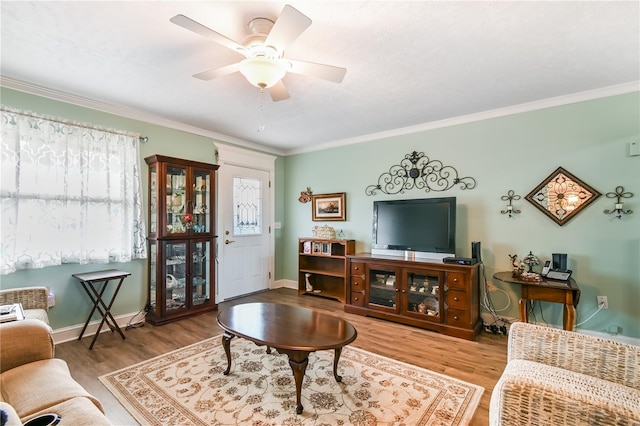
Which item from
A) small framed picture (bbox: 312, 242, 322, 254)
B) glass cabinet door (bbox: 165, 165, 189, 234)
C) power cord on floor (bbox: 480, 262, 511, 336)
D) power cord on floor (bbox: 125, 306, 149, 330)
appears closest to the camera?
power cord on floor (bbox: 480, 262, 511, 336)

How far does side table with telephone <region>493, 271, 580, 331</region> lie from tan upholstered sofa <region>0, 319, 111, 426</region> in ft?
10.3

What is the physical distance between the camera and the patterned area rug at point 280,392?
183 cm

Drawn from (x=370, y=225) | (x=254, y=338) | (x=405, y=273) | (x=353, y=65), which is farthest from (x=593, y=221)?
(x=254, y=338)

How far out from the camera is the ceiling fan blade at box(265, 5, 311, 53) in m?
1.44

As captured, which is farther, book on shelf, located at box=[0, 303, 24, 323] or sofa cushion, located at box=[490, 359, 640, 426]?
book on shelf, located at box=[0, 303, 24, 323]

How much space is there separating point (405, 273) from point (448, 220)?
2.64 feet

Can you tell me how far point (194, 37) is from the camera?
6.73ft

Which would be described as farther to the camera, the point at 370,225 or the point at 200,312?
the point at 370,225

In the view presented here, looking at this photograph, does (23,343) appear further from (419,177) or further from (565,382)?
(419,177)

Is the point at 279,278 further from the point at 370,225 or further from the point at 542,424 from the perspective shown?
the point at 542,424

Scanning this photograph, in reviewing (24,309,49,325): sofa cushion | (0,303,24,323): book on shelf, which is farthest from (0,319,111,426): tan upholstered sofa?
(24,309,49,325): sofa cushion

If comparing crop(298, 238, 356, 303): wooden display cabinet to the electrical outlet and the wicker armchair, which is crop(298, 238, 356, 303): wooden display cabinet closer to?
the electrical outlet

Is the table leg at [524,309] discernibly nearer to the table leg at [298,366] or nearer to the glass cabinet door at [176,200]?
the table leg at [298,366]

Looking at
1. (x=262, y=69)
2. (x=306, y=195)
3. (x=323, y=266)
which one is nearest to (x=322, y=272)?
(x=323, y=266)
